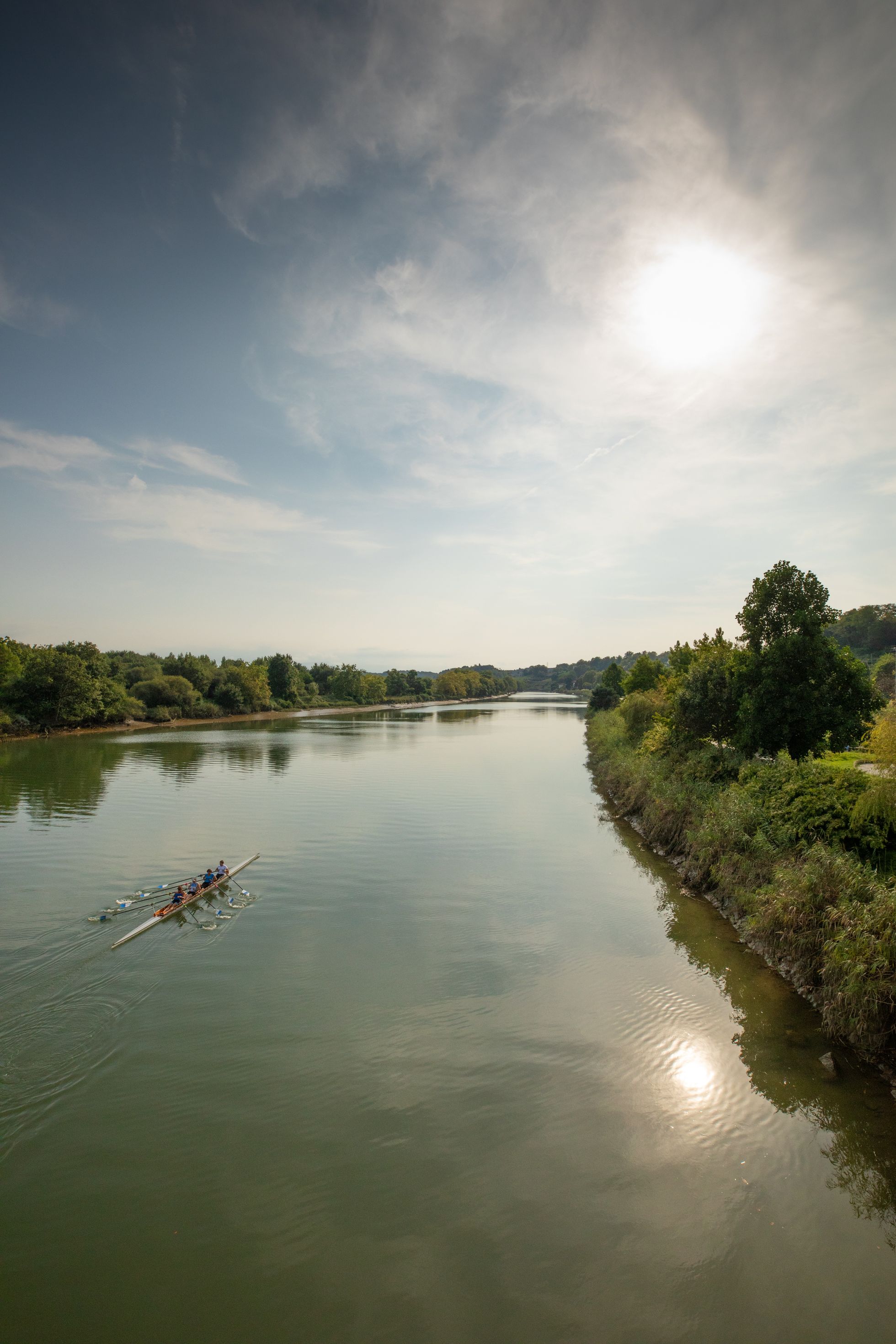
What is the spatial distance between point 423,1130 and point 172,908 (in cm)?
1049

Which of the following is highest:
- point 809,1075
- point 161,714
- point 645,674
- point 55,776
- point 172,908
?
point 645,674

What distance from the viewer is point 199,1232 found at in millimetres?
7348

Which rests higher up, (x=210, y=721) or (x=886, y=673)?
(x=886, y=673)

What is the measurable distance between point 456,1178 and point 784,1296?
387 centimetres

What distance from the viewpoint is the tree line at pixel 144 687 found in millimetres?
66312

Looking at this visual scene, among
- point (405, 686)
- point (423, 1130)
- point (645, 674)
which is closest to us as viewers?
point (423, 1130)

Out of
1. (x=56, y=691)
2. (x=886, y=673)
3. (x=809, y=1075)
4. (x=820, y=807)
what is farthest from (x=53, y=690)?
(x=886, y=673)

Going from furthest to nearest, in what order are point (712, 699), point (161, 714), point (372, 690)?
point (372, 690) → point (161, 714) → point (712, 699)

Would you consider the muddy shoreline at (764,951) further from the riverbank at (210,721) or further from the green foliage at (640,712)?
the riverbank at (210,721)

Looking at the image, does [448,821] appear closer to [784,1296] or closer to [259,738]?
[784,1296]

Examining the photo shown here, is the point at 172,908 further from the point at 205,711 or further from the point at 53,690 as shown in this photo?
the point at 205,711

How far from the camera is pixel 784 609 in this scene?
2323 cm

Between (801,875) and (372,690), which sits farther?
(372,690)

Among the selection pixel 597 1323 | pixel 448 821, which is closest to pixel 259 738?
pixel 448 821
